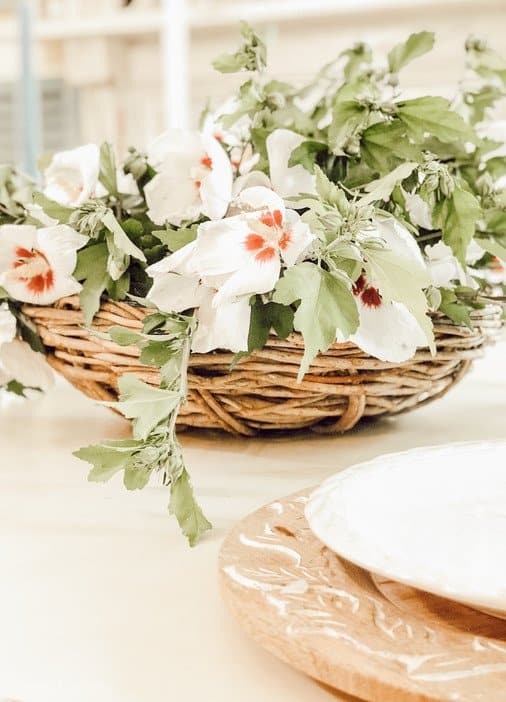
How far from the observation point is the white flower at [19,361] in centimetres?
63

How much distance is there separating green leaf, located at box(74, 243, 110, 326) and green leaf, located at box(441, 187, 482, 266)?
8.5 inches

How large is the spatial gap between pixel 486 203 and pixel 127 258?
26 centimetres

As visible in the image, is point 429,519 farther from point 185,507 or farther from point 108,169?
point 108,169

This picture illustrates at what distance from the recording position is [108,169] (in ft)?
2.07

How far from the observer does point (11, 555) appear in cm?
44

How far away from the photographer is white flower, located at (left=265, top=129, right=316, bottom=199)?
1.89ft

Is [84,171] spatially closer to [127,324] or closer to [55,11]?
[127,324]

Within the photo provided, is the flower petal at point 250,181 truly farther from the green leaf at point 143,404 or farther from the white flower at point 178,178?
the green leaf at point 143,404

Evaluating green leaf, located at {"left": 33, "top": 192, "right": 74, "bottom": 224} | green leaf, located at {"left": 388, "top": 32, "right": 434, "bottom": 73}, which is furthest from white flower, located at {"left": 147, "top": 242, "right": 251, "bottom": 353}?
green leaf, located at {"left": 388, "top": 32, "right": 434, "bottom": 73}

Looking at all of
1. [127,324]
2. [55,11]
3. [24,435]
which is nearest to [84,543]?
[127,324]

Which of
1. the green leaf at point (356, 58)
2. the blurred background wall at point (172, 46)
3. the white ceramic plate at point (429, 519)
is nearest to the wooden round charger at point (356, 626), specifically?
the white ceramic plate at point (429, 519)

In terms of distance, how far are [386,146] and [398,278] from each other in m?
0.18

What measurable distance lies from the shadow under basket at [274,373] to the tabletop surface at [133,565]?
3 cm

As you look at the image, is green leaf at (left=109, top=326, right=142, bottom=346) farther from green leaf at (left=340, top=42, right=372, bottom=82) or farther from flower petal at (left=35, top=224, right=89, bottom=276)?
green leaf at (left=340, top=42, right=372, bottom=82)
